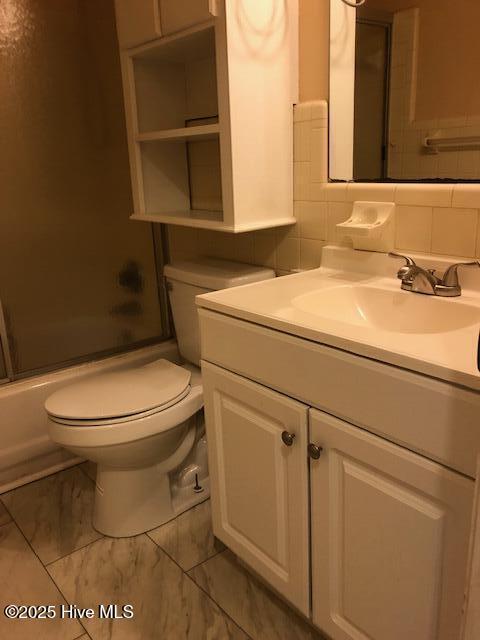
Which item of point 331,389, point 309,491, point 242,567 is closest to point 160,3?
point 331,389

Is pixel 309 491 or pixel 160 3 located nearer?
pixel 309 491

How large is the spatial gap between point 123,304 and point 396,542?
1.60 metres

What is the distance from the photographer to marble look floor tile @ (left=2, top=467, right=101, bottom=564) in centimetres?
168

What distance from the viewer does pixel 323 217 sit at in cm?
158

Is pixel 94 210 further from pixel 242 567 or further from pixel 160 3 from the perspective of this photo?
pixel 242 567

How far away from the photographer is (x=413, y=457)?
3.00ft

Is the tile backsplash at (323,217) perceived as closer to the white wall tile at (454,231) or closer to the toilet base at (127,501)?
the white wall tile at (454,231)

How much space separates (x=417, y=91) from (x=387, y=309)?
1.81 feet

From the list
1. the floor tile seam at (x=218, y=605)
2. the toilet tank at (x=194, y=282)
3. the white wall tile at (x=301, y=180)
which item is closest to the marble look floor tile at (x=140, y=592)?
the floor tile seam at (x=218, y=605)

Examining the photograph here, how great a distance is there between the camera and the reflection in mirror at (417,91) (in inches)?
48.7

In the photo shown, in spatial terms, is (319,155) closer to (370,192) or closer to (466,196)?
(370,192)

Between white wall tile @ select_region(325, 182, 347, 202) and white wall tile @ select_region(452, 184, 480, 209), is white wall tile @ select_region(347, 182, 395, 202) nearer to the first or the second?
white wall tile @ select_region(325, 182, 347, 202)

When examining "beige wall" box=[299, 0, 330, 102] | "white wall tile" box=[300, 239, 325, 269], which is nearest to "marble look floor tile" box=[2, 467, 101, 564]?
"white wall tile" box=[300, 239, 325, 269]

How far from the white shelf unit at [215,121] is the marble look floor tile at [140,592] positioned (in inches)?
39.9
